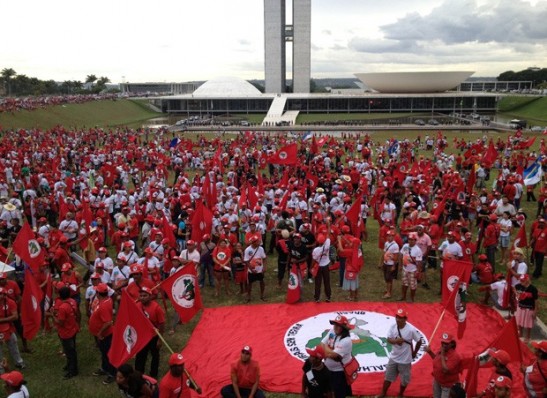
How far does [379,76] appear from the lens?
7744 centimetres

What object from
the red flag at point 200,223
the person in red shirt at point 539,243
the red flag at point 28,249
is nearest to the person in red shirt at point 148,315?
the red flag at point 28,249

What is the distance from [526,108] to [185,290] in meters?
70.5

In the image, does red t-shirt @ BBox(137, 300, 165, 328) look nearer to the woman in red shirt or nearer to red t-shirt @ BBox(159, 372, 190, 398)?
red t-shirt @ BBox(159, 372, 190, 398)

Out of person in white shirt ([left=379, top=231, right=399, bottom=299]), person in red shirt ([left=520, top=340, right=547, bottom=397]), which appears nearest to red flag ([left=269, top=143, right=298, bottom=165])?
person in white shirt ([left=379, top=231, right=399, bottom=299])

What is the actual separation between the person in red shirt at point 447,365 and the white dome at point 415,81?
7480cm

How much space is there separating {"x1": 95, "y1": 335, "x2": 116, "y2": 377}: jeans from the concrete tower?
8611cm

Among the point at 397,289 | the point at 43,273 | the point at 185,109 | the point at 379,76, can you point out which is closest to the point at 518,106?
the point at 379,76

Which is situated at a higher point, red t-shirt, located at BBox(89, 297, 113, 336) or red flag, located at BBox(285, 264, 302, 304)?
red t-shirt, located at BBox(89, 297, 113, 336)

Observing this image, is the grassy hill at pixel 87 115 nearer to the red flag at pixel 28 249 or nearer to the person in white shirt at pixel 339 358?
the red flag at pixel 28 249

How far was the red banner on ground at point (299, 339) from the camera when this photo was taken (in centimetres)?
714

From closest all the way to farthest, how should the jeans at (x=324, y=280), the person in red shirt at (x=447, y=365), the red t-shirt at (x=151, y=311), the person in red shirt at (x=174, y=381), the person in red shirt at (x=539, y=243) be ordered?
the person in red shirt at (x=174, y=381) → the person in red shirt at (x=447, y=365) → the red t-shirt at (x=151, y=311) → the jeans at (x=324, y=280) → the person in red shirt at (x=539, y=243)

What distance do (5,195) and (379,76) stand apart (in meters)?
69.8

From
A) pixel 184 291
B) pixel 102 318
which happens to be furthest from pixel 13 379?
pixel 184 291

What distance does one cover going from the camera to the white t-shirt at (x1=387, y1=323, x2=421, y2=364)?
20.2 feet
